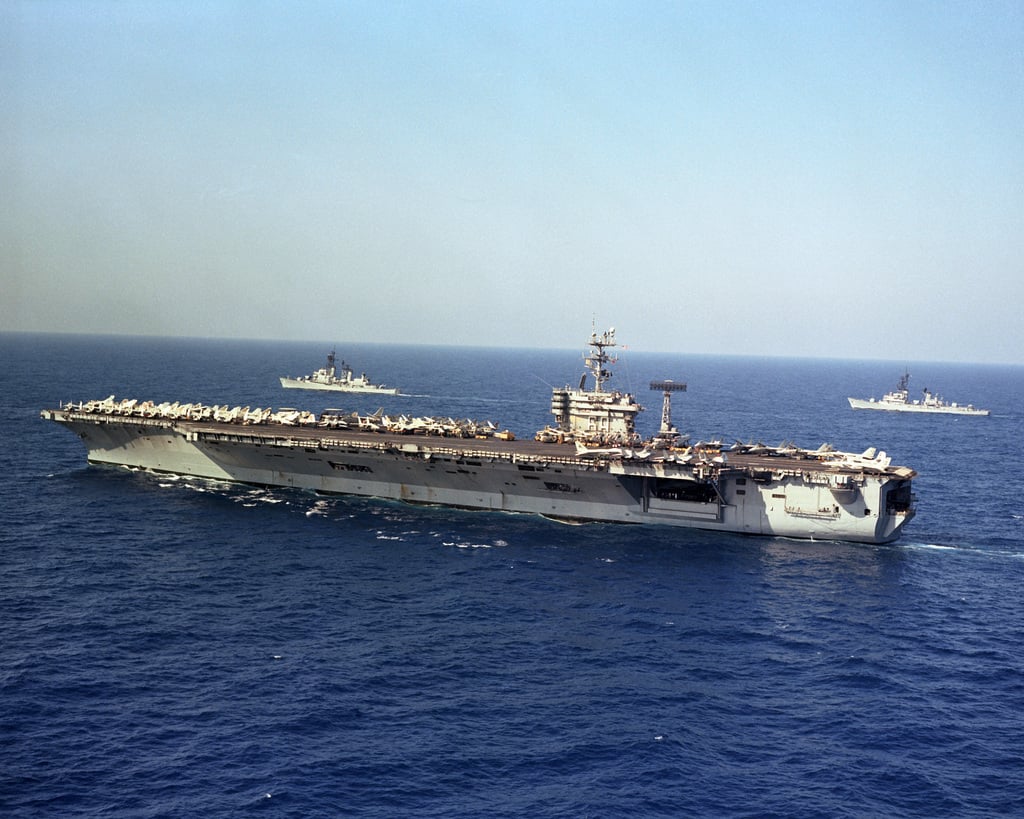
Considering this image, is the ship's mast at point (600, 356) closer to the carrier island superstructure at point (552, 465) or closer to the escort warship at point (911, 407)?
the carrier island superstructure at point (552, 465)

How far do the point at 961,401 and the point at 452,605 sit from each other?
131 metres

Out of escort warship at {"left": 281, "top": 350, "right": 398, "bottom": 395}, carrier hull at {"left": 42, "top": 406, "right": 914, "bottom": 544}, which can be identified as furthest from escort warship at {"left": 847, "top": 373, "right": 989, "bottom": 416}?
carrier hull at {"left": 42, "top": 406, "right": 914, "bottom": 544}

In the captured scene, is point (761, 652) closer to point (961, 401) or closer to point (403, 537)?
point (403, 537)

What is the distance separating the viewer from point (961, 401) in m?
139

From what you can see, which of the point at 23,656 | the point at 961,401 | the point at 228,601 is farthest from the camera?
the point at 961,401

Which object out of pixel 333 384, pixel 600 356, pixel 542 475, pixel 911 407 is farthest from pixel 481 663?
pixel 911 407

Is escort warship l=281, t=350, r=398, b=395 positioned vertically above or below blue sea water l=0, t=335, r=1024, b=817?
above

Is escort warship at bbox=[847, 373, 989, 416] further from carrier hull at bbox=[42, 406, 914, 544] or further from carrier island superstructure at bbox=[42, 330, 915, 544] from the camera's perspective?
carrier hull at bbox=[42, 406, 914, 544]

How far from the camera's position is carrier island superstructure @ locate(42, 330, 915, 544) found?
3812 cm

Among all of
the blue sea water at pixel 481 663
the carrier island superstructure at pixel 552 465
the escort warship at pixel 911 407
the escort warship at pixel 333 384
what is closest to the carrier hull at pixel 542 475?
the carrier island superstructure at pixel 552 465

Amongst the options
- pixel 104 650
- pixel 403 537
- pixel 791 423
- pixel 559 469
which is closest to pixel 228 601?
pixel 104 650

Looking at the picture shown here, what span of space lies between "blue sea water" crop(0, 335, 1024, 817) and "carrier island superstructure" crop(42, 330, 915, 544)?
3.76ft

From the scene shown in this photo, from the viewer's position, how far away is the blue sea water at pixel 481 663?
18.6 metres

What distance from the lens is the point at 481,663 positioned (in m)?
24.5
